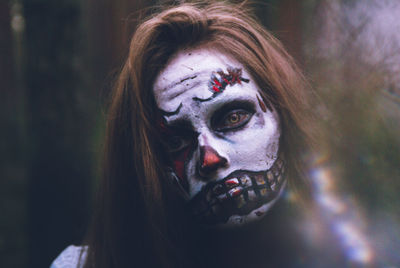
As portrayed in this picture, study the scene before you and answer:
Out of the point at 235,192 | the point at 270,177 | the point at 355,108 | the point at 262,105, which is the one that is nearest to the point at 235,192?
the point at 235,192

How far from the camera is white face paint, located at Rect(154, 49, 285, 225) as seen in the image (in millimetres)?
862

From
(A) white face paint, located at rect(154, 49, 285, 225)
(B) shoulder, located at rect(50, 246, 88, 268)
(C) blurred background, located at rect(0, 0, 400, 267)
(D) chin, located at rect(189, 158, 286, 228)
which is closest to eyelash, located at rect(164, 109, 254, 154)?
(A) white face paint, located at rect(154, 49, 285, 225)

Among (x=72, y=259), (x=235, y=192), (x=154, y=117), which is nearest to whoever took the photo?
(x=235, y=192)

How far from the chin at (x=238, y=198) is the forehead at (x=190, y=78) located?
213 mm

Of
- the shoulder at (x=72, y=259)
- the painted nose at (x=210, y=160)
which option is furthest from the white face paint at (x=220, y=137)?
the shoulder at (x=72, y=259)

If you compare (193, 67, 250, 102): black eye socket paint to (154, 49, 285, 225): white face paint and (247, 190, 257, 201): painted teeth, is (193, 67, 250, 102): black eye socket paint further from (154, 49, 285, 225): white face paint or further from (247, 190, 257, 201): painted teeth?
(247, 190, 257, 201): painted teeth

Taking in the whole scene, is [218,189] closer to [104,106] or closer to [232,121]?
[232,121]

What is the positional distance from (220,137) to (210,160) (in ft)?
0.24

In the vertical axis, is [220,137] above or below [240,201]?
above

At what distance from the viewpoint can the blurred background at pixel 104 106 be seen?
3.15 ft

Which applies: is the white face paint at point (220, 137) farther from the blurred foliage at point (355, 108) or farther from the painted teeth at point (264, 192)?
the blurred foliage at point (355, 108)

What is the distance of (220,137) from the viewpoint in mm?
889

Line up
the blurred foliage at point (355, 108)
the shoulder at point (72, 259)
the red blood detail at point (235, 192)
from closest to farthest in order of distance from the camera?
the red blood detail at point (235, 192)
the blurred foliage at point (355, 108)
the shoulder at point (72, 259)

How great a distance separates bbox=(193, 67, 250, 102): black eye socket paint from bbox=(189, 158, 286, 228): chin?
0.70 ft
